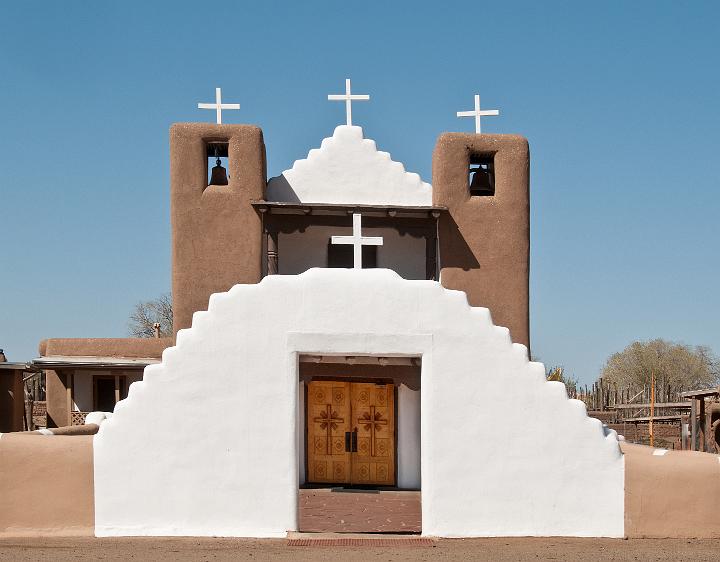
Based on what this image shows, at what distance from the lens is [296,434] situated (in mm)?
10078

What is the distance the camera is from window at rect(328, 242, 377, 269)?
16.0 metres

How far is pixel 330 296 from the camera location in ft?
33.9

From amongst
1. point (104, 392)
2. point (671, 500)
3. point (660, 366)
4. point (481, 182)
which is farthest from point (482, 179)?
point (660, 366)

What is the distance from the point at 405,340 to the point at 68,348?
1333 cm

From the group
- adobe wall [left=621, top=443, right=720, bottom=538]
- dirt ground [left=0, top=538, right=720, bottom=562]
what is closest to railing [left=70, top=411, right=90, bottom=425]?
dirt ground [left=0, top=538, right=720, bottom=562]

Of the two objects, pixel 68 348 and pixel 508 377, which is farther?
pixel 68 348

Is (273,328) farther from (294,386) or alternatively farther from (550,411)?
(550,411)

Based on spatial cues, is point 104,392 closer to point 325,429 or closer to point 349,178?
point 325,429

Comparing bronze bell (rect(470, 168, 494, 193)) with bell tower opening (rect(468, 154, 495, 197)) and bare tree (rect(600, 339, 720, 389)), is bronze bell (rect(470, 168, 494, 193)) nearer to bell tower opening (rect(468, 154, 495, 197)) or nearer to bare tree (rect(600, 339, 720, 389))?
bell tower opening (rect(468, 154, 495, 197))

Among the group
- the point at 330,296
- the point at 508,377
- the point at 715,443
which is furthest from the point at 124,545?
the point at 715,443

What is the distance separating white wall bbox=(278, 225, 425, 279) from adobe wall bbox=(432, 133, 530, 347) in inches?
33.6

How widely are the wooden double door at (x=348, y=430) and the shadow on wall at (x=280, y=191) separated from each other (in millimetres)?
3714

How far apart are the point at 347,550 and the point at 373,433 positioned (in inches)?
260

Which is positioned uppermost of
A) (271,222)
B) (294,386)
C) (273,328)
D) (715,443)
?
(271,222)
